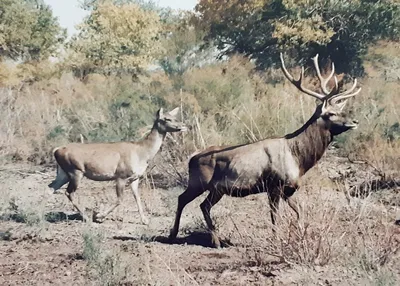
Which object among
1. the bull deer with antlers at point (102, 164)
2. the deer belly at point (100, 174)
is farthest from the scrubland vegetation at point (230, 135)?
the deer belly at point (100, 174)

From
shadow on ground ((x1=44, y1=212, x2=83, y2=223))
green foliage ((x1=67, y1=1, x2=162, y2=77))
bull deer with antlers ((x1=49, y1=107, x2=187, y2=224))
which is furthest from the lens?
green foliage ((x1=67, y1=1, x2=162, y2=77))

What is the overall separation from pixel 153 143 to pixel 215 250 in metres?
3.71

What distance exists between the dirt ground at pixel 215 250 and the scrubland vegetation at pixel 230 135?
0.03 meters

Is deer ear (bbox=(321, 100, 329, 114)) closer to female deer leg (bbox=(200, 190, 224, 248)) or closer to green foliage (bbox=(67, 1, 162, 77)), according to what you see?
female deer leg (bbox=(200, 190, 224, 248))

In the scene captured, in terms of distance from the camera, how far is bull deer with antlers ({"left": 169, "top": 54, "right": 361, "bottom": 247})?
33.9 feet

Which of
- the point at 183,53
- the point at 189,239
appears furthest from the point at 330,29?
the point at 189,239

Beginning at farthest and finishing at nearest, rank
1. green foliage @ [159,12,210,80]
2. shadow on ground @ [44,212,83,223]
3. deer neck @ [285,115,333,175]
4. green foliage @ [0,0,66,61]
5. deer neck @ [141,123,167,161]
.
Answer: green foliage @ [0,0,66,61]
green foliage @ [159,12,210,80]
deer neck @ [141,123,167,161]
shadow on ground @ [44,212,83,223]
deer neck @ [285,115,333,175]

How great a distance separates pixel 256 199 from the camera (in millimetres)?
13117

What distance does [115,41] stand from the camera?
51.9 m

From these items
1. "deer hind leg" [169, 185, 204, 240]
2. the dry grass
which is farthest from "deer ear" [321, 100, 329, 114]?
"deer hind leg" [169, 185, 204, 240]

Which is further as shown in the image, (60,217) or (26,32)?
(26,32)

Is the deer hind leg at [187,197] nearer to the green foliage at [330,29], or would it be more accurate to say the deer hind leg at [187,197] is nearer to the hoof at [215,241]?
the hoof at [215,241]

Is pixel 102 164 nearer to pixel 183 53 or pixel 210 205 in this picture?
pixel 210 205

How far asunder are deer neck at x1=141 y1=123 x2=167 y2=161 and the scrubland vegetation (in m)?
0.87
